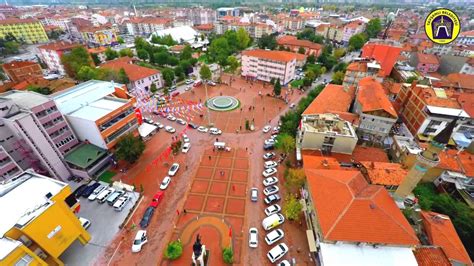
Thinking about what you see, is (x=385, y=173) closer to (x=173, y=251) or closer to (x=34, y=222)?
(x=173, y=251)

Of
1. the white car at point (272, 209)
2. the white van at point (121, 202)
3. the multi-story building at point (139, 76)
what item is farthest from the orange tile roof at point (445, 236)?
the multi-story building at point (139, 76)

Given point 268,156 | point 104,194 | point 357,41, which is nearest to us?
point 104,194

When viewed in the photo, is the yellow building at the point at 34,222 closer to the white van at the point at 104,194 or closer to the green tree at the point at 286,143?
the white van at the point at 104,194

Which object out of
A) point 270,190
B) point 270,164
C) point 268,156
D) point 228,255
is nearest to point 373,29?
point 268,156

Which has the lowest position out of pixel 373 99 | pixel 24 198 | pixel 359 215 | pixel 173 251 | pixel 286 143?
pixel 173 251

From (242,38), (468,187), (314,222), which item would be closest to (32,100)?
(314,222)
